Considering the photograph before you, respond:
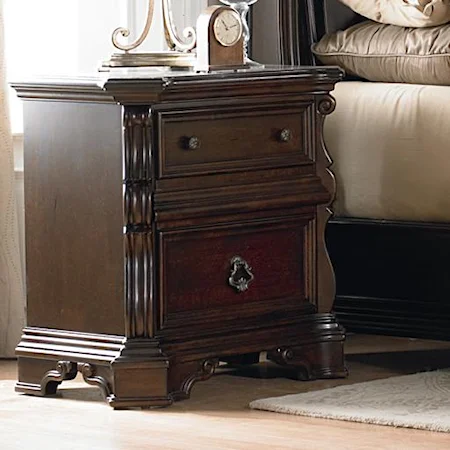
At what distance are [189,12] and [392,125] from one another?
2.49 feet

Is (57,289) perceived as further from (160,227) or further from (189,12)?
(189,12)

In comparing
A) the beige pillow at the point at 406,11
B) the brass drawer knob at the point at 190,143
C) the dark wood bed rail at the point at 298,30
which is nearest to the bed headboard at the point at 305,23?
the dark wood bed rail at the point at 298,30

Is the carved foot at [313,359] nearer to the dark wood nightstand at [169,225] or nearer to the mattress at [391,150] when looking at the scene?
the dark wood nightstand at [169,225]

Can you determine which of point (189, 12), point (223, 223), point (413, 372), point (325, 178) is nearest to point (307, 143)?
point (325, 178)

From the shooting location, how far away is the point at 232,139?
2812mm

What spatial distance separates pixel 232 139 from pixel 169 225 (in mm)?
230

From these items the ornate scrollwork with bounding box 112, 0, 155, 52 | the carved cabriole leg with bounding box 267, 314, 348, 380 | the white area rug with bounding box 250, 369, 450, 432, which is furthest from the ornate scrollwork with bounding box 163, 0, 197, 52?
the white area rug with bounding box 250, 369, 450, 432

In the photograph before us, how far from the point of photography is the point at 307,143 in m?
2.94

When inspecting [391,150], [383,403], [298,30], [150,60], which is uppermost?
[298,30]

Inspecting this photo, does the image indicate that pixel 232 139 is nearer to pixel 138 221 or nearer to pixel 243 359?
pixel 138 221

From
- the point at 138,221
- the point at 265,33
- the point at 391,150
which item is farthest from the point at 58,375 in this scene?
the point at 265,33

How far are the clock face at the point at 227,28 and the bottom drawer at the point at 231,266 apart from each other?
0.39m

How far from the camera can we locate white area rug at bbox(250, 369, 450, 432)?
256 cm

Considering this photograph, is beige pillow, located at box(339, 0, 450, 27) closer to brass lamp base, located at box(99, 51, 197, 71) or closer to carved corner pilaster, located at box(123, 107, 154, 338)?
brass lamp base, located at box(99, 51, 197, 71)
